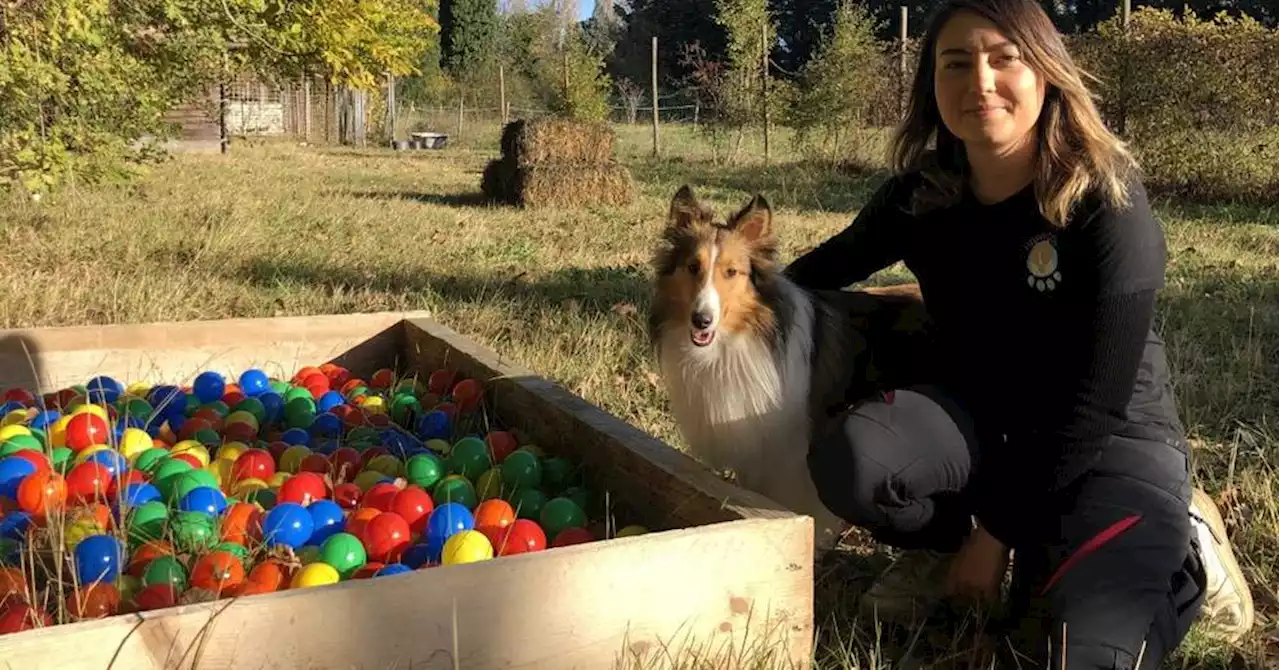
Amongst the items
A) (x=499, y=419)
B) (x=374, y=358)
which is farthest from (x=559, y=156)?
(x=499, y=419)

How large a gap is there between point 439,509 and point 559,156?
9730mm

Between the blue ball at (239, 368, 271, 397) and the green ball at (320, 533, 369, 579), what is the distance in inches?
65.5

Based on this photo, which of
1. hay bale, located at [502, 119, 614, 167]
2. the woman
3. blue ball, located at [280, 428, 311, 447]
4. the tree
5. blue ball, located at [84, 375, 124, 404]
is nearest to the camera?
the woman

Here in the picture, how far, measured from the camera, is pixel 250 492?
2.82m

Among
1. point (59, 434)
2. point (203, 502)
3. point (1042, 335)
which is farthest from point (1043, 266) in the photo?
point (59, 434)

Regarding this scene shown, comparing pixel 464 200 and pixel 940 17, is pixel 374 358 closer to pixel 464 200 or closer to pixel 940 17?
pixel 940 17

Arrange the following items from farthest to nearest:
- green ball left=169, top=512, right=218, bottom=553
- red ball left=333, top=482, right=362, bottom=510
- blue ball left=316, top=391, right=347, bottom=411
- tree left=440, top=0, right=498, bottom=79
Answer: tree left=440, top=0, right=498, bottom=79 → blue ball left=316, top=391, right=347, bottom=411 → red ball left=333, top=482, right=362, bottom=510 → green ball left=169, top=512, right=218, bottom=553

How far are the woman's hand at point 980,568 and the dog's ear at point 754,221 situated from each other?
109 cm

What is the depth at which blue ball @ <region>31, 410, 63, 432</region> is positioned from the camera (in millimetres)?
3231

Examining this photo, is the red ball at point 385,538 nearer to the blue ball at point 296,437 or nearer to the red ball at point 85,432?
the blue ball at point 296,437

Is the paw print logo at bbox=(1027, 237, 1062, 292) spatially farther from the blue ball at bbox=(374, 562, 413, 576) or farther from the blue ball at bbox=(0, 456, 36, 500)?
the blue ball at bbox=(0, 456, 36, 500)

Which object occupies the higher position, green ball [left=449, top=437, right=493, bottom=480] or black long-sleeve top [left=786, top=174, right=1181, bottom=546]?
black long-sleeve top [left=786, top=174, right=1181, bottom=546]

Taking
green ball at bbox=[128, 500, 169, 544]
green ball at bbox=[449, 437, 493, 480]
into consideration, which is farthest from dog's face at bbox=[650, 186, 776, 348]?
green ball at bbox=[128, 500, 169, 544]

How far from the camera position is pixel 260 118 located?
93.5 feet
